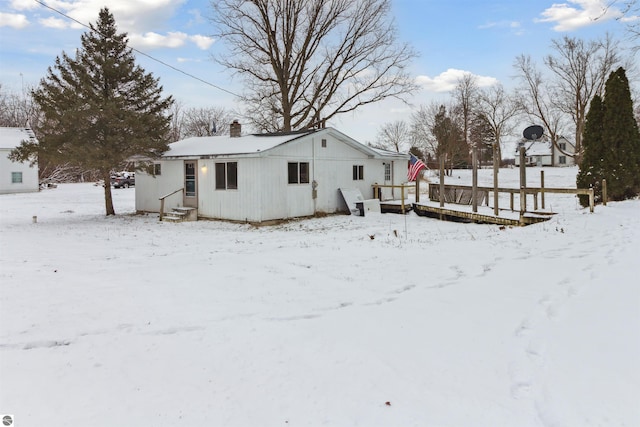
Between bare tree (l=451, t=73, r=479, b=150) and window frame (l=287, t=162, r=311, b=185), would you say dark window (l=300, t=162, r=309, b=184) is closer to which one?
window frame (l=287, t=162, r=311, b=185)

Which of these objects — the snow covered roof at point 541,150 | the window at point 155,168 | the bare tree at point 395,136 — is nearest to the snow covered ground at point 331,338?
the window at point 155,168

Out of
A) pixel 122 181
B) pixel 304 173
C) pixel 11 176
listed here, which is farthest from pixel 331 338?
pixel 122 181

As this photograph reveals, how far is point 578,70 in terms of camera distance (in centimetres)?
3406

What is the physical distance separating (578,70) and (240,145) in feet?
106

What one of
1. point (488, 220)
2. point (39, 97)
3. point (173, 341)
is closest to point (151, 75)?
point (39, 97)

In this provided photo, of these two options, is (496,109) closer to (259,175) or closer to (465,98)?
(465,98)

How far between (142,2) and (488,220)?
1431 cm

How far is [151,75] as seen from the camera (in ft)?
51.1

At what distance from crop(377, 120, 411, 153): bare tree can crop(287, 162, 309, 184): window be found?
1430 inches

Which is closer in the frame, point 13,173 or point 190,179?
point 190,179

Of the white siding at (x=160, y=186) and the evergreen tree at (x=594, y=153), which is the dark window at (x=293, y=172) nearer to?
the white siding at (x=160, y=186)

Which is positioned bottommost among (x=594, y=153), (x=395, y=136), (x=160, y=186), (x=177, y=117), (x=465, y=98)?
(x=160, y=186)

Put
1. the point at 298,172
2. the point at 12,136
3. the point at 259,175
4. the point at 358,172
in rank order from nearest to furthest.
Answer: the point at 259,175 < the point at 298,172 < the point at 358,172 < the point at 12,136

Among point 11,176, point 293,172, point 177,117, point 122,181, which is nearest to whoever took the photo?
point 293,172
